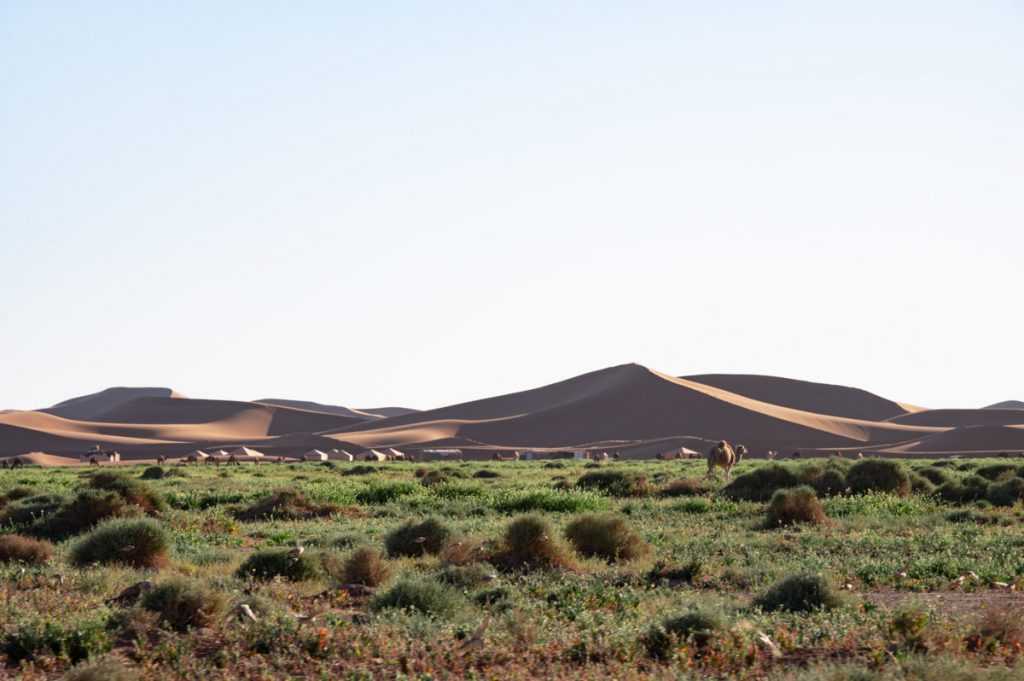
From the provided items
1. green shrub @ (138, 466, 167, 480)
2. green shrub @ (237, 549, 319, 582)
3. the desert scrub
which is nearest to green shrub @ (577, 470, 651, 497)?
the desert scrub

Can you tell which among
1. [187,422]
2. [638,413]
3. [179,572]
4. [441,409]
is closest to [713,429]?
[638,413]

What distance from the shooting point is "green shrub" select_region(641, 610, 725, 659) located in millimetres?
10375

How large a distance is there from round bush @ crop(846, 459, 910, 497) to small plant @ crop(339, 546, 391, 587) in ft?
56.8

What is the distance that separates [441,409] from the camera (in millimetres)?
142625

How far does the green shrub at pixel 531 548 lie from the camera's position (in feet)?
53.7

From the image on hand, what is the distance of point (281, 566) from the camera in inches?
581

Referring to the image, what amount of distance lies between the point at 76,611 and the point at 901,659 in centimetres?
719

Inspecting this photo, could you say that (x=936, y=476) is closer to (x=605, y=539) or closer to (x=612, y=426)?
(x=605, y=539)

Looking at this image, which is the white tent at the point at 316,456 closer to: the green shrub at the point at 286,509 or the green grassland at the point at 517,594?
the green shrub at the point at 286,509

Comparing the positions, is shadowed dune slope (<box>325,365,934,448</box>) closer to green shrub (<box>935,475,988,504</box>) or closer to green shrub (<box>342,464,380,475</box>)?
green shrub (<box>342,464,380,475</box>)

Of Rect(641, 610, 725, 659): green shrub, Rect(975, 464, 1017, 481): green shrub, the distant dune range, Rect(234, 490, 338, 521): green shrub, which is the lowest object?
Rect(641, 610, 725, 659): green shrub

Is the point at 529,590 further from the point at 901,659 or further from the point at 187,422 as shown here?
the point at 187,422

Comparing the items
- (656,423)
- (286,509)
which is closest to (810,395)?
(656,423)

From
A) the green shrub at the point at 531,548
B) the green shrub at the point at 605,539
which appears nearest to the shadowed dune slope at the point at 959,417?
the green shrub at the point at 605,539
